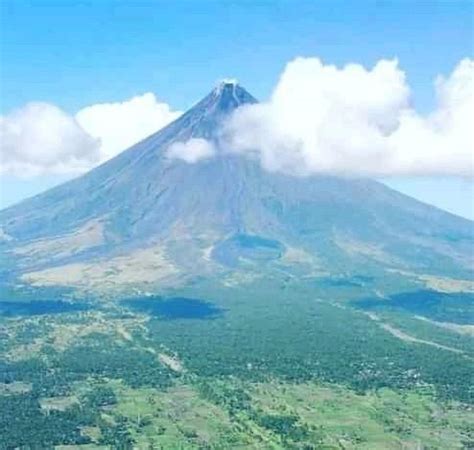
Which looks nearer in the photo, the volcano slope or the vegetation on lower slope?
the vegetation on lower slope

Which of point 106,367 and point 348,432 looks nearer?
point 348,432

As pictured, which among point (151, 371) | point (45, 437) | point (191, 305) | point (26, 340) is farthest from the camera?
point (191, 305)

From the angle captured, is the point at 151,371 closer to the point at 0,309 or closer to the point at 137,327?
the point at 137,327

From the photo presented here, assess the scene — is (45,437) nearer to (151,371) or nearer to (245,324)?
(151,371)

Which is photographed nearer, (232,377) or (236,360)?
(232,377)

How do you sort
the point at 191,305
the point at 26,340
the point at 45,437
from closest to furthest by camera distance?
the point at 45,437 < the point at 26,340 < the point at 191,305

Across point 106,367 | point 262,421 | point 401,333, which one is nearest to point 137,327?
point 106,367

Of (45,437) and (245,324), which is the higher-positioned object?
(245,324)

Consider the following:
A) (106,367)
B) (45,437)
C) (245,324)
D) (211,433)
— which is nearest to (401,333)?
(245,324)

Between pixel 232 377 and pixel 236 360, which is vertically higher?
pixel 236 360

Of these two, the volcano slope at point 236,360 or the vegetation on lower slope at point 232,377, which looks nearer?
the vegetation on lower slope at point 232,377
